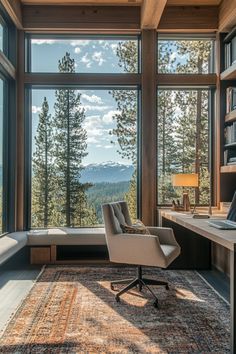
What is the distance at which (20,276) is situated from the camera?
162 inches

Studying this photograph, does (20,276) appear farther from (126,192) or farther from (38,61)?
(38,61)

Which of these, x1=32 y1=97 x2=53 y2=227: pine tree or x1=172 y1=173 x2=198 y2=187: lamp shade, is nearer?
x1=172 y1=173 x2=198 y2=187: lamp shade

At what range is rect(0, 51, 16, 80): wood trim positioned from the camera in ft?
13.9

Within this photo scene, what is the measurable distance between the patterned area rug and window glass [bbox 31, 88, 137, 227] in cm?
131

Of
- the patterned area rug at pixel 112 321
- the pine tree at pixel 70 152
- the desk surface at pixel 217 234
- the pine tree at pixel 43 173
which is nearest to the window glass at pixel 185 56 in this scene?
the pine tree at pixel 70 152

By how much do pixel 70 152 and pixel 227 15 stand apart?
276cm

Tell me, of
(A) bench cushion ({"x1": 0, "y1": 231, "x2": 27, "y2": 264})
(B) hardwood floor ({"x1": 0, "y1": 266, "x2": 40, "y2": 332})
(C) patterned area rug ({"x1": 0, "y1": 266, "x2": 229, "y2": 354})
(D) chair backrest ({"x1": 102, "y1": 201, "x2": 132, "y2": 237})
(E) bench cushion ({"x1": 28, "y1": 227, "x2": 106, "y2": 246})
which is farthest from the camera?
(E) bench cushion ({"x1": 28, "y1": 227, "x2": 106, "y2": 246})

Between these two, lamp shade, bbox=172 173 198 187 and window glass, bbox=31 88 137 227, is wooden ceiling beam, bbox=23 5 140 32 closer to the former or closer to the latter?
window glass, bbox=31 88 137 227

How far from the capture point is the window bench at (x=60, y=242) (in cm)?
454

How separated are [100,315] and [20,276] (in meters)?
1.54

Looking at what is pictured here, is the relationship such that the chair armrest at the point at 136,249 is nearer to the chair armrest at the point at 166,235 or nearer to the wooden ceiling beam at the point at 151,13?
the chair armrest at the point at 166,235

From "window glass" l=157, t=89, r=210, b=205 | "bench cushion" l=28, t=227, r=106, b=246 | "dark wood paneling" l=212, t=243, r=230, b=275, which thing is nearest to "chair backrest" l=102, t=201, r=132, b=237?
"bench cushion" l=28, t=227, r=106, b=246

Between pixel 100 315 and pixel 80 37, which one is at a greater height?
pixel 80 37

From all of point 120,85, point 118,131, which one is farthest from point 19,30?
point 118,131
